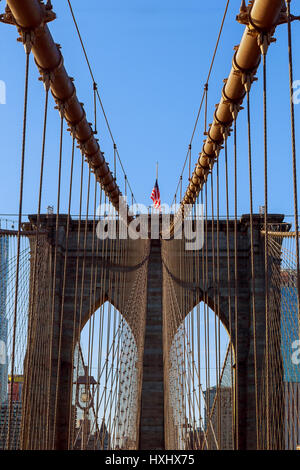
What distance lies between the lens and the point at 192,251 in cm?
1891

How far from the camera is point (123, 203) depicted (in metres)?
14.1

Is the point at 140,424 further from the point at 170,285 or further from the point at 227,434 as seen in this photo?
the point at 227,434
